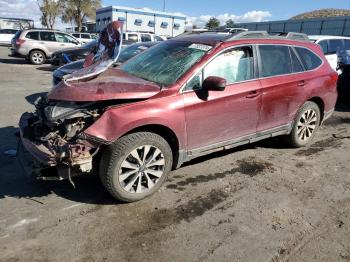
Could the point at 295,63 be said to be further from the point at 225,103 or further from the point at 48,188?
the point at 48,188

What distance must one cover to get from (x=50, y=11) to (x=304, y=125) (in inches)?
2400

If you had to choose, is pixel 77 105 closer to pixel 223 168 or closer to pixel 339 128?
pixel 223 168

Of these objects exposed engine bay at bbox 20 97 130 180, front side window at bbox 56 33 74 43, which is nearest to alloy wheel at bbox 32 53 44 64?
front side window at bbox 56 33 74 43

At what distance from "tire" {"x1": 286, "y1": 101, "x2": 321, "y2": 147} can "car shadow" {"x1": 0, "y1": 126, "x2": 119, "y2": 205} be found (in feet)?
10.3

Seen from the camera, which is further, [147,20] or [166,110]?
[147,20]

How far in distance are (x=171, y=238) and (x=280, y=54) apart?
3.24 m

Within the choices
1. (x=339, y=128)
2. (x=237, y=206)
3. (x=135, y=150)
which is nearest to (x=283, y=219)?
(x=237, y=206)

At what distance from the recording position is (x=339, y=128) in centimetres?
737

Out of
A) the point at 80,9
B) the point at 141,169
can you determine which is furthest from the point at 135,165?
the point at 80,9

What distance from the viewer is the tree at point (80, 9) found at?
5806 centimetres

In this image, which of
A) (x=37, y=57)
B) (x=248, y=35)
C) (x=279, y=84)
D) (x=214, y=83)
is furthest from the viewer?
(x=37, y=57)

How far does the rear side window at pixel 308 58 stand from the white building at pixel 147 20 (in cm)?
4608

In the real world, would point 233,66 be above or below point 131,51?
below

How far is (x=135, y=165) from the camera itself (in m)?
3.85
